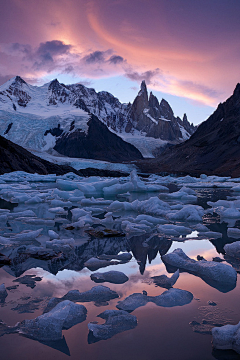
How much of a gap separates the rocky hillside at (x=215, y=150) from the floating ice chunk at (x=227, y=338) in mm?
41446

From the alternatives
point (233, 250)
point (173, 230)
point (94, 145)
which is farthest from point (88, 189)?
point (94, 145)

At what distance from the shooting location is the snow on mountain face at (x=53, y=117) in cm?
8488

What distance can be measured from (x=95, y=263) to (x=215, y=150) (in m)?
58.7

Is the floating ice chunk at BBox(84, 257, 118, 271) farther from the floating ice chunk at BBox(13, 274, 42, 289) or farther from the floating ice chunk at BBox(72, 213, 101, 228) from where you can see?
the floating ice chunk at BBox(72, 213, 101, 228)

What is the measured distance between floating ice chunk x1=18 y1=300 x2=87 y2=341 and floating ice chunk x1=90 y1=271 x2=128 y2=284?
31.1 inches

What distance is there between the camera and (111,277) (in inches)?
131

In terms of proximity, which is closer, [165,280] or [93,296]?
[93,296]

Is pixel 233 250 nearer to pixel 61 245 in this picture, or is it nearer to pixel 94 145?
pixel 61 245

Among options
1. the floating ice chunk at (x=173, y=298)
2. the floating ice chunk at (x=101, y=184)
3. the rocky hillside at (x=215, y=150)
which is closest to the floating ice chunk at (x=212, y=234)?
the floating ice chunk at (x=173, y=298)

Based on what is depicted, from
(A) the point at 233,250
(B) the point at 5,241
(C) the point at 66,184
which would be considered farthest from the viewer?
(C) the point at 66,184

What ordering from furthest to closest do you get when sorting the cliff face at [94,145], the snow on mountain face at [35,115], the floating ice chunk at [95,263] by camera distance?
1. the cliff face at [94,145]
2. the snow on mountain face at [35,115]
3. the floating ice chunk at [95,263]

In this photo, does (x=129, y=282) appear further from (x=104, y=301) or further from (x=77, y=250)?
(x=77, y=250)

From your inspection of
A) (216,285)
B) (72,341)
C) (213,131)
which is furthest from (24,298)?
(213,131)

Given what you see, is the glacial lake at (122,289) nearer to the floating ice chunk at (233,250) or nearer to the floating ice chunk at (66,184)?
the floating ice chunk at (233,250)
